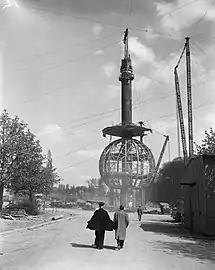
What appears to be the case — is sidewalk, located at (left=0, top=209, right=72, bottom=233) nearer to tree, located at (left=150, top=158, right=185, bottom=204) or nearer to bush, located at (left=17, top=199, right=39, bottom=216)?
bush, located at (left=17, top=199, right=39, bottom=216)

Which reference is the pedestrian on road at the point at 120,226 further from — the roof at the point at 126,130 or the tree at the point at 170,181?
the roof at the point at 126,130

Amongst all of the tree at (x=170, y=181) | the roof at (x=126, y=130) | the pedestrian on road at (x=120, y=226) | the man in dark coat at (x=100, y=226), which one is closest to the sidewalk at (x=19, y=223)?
the man in dark coat at (x=100, y=226)

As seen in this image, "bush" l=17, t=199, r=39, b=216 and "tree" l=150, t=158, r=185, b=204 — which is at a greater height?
"tree" l=150, t=158, r=185, b=204

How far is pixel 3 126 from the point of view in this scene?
36.2 m

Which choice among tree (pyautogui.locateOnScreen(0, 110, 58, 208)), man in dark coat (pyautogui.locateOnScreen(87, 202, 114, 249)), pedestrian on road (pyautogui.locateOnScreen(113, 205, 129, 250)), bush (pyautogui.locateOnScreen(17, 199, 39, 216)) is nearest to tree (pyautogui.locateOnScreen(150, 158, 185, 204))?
bush (pyautogui.locateOnScreen(17, 199, 39, 216))

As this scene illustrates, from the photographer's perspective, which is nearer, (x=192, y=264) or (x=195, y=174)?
(x=192, y=264)

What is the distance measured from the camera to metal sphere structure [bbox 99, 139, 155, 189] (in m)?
93.2

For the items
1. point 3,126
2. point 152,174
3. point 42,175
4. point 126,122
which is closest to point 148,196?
point 152,174

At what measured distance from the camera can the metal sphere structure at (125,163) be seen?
9319 centimetres

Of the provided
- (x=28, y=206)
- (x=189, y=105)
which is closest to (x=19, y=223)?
(x=28, y=206)

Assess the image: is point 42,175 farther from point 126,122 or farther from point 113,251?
point 126,122

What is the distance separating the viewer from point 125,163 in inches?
3691

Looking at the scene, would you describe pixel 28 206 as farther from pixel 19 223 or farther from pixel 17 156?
pixel 19 223

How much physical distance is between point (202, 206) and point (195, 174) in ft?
8.07
